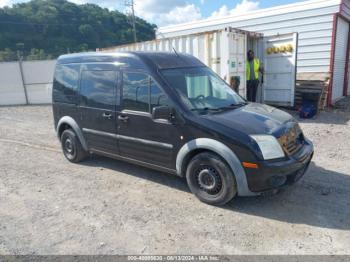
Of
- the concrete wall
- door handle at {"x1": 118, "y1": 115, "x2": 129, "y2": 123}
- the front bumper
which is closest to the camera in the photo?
the front bumper

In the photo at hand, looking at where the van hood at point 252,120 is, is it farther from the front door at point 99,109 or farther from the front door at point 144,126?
the front door at point 99,109

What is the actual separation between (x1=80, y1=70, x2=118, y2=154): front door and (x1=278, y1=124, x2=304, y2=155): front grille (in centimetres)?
264

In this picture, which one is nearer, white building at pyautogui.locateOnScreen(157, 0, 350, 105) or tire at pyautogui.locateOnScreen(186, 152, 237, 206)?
tire at pyautogui.locateOnScreen(186, 152, 237, 206)

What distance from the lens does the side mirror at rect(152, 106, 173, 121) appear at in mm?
4023

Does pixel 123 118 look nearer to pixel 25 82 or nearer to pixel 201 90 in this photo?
pixel 201 90

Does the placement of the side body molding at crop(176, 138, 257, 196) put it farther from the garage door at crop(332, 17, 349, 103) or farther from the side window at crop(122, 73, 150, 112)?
the garage door at crop(332, 17, 349, 103)

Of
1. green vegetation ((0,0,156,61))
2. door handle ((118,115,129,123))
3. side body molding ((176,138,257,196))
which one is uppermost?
green vegetation ((0,0,156,61))

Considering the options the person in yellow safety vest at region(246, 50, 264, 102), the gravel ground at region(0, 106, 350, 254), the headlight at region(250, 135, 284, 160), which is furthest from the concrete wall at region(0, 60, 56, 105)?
the headlight at region(250, 135, 284, 160)

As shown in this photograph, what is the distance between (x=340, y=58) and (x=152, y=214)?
40.2 ft

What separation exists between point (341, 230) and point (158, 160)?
2513 mm

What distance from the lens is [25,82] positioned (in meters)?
16.0

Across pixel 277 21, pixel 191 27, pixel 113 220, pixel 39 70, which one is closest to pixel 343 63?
pixel 277 21

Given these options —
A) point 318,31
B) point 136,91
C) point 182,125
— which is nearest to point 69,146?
point 136,91

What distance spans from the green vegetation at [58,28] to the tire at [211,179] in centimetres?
3953
